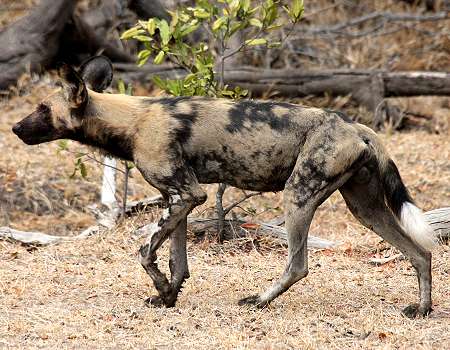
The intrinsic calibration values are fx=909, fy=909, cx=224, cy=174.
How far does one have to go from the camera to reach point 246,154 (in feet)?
14.8

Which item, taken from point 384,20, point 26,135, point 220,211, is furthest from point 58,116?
point 384,20

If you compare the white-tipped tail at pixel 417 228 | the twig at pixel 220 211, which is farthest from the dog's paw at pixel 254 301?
the twig at pixel 220 211

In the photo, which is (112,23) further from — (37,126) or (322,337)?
(322,337)

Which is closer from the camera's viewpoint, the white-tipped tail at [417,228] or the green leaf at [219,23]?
the white-tipped tail at [417,228]

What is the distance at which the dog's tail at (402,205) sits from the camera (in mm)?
4383

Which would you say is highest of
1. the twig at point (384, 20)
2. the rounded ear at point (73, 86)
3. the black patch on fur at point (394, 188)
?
the rounded ear at point (73, 86)

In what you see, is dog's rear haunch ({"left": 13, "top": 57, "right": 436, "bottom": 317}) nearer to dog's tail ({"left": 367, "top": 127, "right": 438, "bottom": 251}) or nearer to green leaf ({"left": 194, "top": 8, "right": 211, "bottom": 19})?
dog's tail ({"left": 367, "top": 127, "right": 438, "bottom": 251})

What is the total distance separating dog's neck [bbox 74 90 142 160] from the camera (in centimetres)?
454

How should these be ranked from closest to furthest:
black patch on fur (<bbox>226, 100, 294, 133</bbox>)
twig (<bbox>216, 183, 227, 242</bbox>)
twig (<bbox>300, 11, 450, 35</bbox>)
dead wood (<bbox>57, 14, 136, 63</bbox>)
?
black patch on fur (<bbox>226, 100, 294, 133</bbox>)
twig (<bbox>216, 183, 227, 242</bbox>)
dead wood (<bbox>57, 14, 136, 63</bbox>)
twig (<bbox>300, 11, 450, 35</bbox>)

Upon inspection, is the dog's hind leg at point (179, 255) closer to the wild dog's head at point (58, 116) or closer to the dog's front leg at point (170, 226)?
the dog's front leg at point (170, 226)

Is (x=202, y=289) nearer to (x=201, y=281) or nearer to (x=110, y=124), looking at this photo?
(x=201, y=281)

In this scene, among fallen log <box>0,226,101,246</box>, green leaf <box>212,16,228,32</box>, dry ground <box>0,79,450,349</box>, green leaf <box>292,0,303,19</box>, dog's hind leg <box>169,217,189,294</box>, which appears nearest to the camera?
dry ground <box>0,79,450,349</box>

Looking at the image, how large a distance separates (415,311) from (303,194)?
804 millimetres

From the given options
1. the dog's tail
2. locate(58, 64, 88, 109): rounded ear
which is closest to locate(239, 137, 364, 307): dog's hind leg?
the dog's tail
